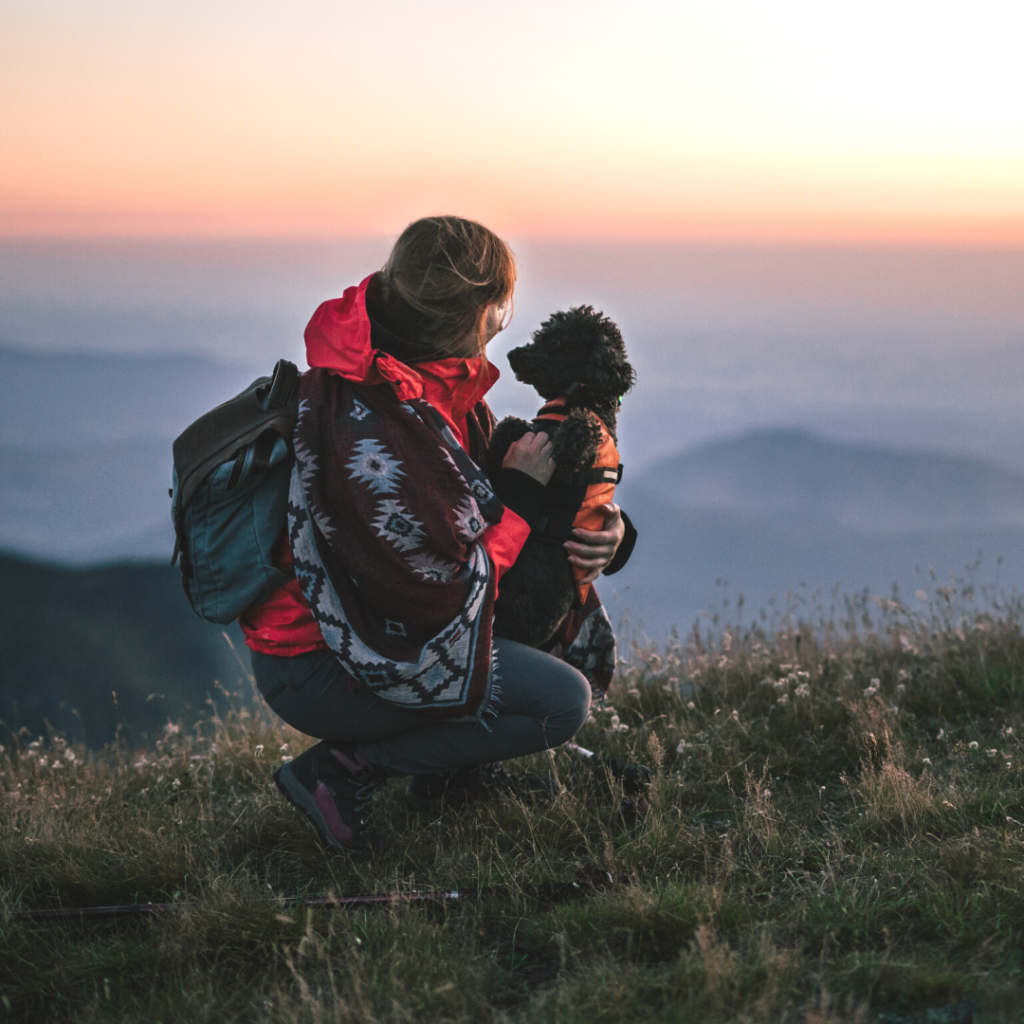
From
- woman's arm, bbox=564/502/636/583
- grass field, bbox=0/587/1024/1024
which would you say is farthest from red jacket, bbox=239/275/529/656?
grass field, bbox=0/587/1024/1024

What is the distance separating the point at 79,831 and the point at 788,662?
10.8ft

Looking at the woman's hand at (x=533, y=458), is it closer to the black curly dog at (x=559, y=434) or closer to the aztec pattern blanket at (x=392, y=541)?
the black curly dog at (x=559, y=434)

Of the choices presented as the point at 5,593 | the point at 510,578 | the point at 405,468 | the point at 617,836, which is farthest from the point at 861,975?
the point at 5,593

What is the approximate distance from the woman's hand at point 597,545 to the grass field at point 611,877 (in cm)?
79

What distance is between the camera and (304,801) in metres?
3.04

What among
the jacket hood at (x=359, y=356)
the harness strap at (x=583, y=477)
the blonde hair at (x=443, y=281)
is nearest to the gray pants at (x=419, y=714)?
the harness strap at (x=583, y=477)

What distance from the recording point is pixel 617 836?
9.89ft

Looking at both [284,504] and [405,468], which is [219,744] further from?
[405,468]

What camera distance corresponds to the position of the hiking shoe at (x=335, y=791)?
9.87 feet

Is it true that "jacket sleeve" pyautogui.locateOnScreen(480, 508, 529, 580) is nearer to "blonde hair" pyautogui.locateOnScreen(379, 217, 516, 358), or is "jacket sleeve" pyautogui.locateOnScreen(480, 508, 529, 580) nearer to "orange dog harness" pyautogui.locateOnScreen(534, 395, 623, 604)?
"orange dog harness" pyautogui.locateOnScreen(534, 395, 623, 604)

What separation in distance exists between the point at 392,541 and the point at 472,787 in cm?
124

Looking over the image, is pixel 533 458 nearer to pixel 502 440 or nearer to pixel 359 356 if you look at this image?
pixel 502 440

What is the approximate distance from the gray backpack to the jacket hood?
0.56 ft

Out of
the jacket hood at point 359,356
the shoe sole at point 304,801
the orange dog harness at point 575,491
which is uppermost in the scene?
the jacket hood at point 359,356
